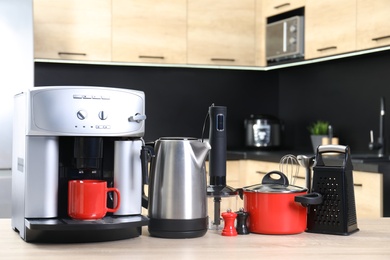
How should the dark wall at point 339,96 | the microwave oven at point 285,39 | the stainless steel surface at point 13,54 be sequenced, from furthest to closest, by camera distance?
the microwave oven at point 285,39
the dark wall at point 339,96
the stainless steel surface at point 13,54

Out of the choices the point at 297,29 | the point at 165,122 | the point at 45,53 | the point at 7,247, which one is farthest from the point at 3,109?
the point at 7,247

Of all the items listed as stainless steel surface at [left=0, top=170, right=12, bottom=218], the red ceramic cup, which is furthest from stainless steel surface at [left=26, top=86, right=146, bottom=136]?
stainless steel surface at [left=0, top=170, right=12, bottom=218]

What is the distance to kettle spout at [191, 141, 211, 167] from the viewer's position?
1652 mm

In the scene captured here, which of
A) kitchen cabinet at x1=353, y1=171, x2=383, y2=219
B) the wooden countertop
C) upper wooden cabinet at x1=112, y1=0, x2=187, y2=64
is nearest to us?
the wooden countertop

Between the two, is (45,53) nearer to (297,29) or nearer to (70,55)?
(70,55)

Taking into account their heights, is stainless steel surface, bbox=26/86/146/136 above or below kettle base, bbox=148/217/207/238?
above

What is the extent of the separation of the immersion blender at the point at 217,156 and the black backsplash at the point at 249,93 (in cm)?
263

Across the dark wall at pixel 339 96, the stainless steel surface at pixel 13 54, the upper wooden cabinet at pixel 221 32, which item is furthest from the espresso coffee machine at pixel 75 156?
the upper wooden cabinet at pixel 221 32

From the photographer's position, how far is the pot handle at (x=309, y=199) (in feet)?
5.49

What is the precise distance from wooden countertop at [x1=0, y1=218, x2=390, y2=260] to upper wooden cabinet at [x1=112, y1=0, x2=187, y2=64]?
2.92 meters

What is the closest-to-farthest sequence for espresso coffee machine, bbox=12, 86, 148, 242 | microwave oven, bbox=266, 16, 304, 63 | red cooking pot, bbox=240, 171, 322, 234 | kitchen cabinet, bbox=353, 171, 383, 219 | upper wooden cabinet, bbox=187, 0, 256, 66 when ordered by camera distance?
1. espresso coffee machine, bbox=12, 86, 148, 242
2. red cooking pot, bbox=240, 171, 322, 234
3. kitchen cabinet, bbox=353, 171, 383, 219
4. microwave oven, bbox=266, 16, 304, 63
5. upper wooden cabinet, bbox=187, 0, 256, 66

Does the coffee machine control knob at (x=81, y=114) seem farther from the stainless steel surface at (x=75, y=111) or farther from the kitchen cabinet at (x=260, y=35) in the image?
the kitchen cabinet at (x=260, y=35)

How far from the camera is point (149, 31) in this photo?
4574mm

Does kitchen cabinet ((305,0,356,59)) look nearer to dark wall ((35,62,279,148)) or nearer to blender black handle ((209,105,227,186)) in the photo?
dark wall ((35,62,279,148))
